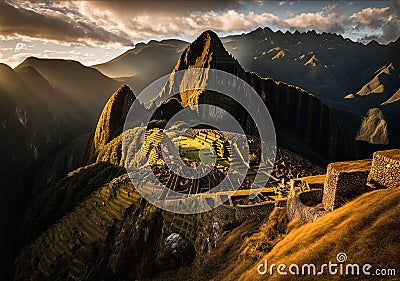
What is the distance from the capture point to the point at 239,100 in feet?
519

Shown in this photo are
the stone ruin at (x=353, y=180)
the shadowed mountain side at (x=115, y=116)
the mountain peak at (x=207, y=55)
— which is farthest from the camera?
the mountain peak at (x=207, y=55)

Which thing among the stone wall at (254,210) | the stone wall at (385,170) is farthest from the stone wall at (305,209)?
the stone wall at (254,210)

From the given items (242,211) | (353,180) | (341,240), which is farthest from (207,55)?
(341,240)

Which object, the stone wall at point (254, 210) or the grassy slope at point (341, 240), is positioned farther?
the stone wall at point (254, 210)

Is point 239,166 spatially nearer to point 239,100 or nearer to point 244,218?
point 244,218

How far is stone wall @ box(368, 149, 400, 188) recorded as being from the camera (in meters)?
16.8

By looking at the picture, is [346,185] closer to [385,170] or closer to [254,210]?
[385,170]

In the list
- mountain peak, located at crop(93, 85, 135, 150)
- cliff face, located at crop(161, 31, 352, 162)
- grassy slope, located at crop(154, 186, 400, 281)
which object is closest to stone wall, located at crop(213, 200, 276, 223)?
grassy slope, located at crop(154, 186, 400, 281)

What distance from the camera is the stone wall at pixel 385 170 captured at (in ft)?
55.0

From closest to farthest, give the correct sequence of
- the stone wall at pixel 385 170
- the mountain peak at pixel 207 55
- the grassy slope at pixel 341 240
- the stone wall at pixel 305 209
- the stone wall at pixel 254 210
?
the grassy slope at pixel 341 240 < the stone wall at pixel 385 170 < the stone wall at pixel 305 209 < the stone wall at pixel 254 210 < the mountain peak at pixel 207 55

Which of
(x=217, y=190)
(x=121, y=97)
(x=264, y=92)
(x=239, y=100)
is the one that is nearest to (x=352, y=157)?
(x=264, y=92)

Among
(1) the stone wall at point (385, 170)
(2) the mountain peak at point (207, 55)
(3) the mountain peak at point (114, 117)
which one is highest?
(2) the mountain peak at point (207, 55)

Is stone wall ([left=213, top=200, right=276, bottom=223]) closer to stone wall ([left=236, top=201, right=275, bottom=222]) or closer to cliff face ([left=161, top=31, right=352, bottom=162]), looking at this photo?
stone wall ([left=236, top=201, right=275, bottom=222])

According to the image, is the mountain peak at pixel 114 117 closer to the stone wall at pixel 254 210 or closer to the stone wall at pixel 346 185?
the stone wall at pixel 254 210
